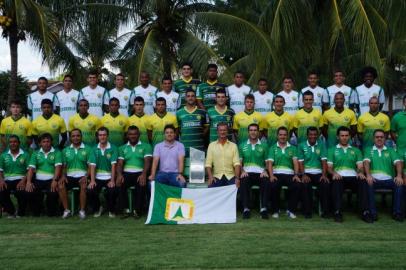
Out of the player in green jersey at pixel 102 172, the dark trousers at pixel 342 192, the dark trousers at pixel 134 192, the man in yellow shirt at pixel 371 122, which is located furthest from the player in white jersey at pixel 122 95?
the man in yellow shirt at pixel 371 122

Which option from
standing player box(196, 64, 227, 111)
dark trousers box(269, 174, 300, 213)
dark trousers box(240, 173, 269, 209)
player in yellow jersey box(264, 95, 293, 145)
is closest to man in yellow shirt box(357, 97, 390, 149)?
player in yellow jersey box(264, 95, 293, 145)

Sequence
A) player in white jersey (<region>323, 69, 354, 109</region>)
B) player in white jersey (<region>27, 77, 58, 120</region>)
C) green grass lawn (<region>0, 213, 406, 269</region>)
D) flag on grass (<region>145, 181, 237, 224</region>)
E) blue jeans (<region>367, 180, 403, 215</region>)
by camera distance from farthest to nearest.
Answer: player in white jersey (<region>27, 77, 58, 120</region>) < player in white jersey (<region>323, 69, 354, 109</region>) < blue jeans (<region>367, 180, 403, 215</region>) < flag on grass (<region>145, 181, 237, 224</region>) < green grass lawn (<region>0, 213, 406, 269</region>)

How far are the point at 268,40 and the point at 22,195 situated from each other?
23.4ft

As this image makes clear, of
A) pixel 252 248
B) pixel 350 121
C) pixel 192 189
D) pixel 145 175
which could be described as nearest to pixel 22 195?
pixel 145 175

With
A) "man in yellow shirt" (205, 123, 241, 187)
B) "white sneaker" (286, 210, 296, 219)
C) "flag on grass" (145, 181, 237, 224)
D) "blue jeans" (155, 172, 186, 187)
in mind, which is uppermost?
"man in yellow shirt" (205, 123, 241, 187)

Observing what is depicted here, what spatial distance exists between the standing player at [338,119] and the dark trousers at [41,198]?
208 inches

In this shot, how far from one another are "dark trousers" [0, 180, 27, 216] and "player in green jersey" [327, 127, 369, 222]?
5.56 m

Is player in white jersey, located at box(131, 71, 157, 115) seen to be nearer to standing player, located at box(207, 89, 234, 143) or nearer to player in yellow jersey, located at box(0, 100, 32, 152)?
standing player, located at box(207, 89, 234, 143)

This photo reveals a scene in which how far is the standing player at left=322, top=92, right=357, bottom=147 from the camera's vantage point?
33.9ft

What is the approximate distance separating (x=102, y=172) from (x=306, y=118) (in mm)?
4008

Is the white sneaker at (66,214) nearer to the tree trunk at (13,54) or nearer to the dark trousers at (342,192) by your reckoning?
the dark trousers at (342,192)

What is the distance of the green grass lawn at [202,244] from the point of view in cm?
641

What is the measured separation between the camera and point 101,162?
392 inches

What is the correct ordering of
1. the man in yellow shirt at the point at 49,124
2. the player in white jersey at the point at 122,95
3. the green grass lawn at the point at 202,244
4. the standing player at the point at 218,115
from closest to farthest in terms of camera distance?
1. the green grass lawn at the point at 202,244
2. the standing player at the point at 218,115
3. the man in yellow shirt at the point at 49,124
4. the player in white jersey at the point at 122,95
